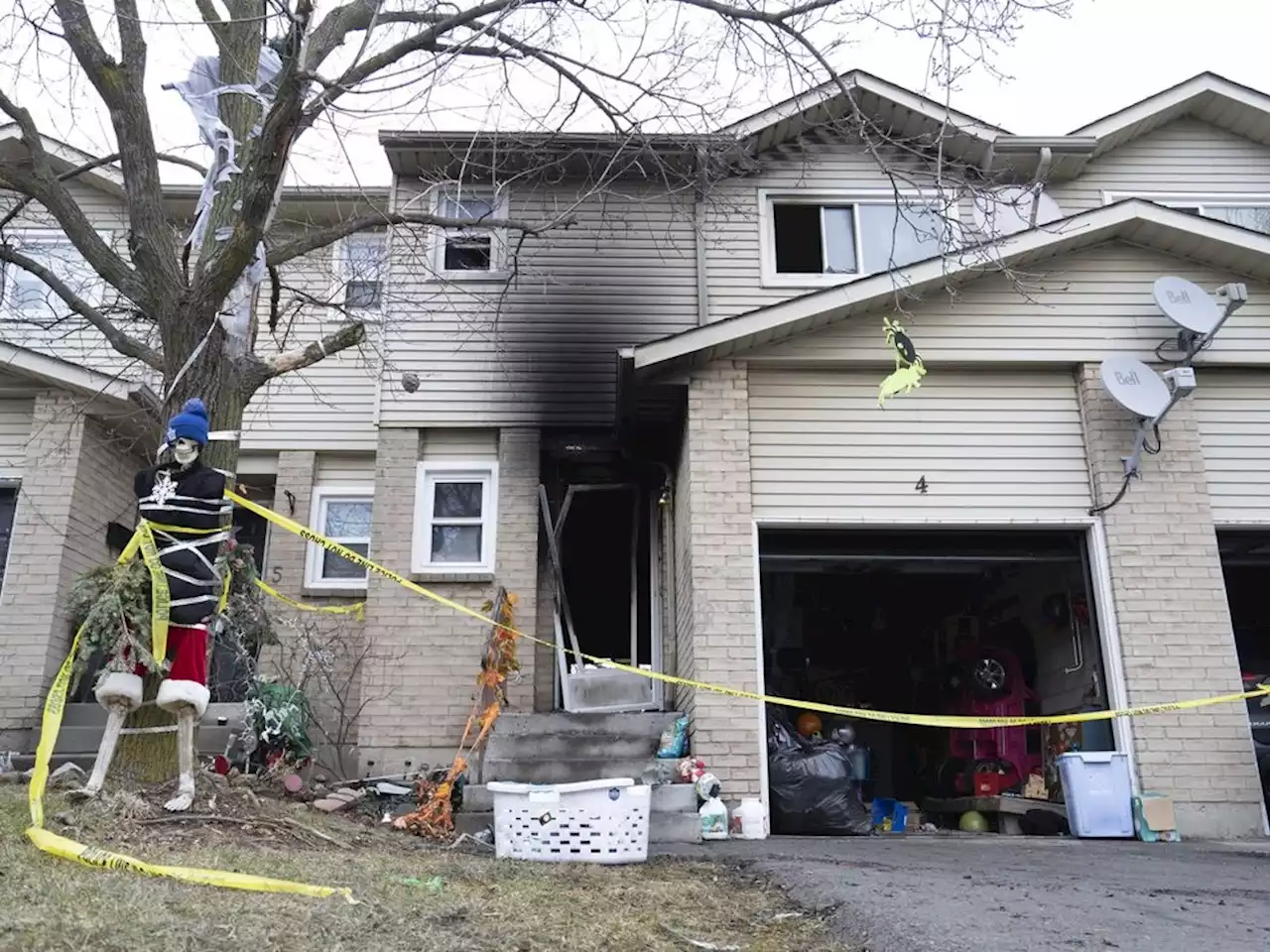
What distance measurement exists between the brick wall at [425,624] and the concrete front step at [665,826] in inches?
92.3

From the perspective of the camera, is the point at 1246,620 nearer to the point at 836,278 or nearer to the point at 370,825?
the point at 836,278

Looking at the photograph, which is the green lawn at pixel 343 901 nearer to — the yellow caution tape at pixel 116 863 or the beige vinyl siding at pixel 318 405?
the yellow caution tape at pixel 116 863

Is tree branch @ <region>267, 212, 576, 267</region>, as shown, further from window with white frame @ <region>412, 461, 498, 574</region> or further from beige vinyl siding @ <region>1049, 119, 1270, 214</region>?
beige vinyl siding @ <region>1049, 119, 1270, 214</region>

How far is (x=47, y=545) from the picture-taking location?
10562mm

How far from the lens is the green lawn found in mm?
3656

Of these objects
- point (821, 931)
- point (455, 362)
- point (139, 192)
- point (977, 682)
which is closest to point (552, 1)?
point (139, 192)

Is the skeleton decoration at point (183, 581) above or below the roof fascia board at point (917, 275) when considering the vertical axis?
below

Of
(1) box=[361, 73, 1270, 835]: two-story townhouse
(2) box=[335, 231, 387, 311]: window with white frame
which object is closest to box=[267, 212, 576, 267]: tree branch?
(1) box=[361, 73, 1270, 835]: two-story townhouse

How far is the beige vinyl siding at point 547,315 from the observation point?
11180 mm

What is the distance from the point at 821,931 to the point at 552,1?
6810 mm

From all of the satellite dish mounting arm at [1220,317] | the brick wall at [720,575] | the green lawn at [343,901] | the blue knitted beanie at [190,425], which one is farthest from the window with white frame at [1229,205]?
the blue knitted beanie at [190,425]

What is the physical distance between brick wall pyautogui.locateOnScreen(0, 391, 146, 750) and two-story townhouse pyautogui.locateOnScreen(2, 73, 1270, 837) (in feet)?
6.33

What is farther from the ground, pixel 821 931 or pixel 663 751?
pixel 663 751

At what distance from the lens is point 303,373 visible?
41.1 ft
